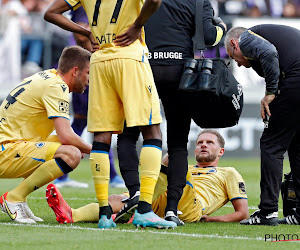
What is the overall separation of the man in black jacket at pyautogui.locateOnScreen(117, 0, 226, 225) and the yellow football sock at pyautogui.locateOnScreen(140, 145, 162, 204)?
480 mm

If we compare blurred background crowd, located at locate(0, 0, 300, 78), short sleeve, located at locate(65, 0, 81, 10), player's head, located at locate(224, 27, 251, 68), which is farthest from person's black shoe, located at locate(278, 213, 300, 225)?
blurred background crowd, located at locate(0, 0, 300, 78)

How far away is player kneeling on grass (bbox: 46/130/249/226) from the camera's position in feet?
20.1

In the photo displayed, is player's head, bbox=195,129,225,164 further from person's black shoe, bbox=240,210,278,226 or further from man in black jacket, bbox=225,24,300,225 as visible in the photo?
person's black shoe, bbox=240,210,278,226

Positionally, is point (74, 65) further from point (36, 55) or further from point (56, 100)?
point (36, 55)

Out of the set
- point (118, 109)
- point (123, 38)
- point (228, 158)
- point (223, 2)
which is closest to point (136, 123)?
point (118, 109)

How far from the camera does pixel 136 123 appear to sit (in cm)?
564

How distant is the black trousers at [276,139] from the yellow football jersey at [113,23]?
1.25 metres

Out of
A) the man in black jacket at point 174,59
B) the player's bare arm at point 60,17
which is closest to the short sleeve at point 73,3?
the player's bare arm at point 60,17

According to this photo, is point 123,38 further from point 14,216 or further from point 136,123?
point 14,216

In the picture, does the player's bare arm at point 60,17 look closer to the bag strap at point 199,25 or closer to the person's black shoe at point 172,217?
the bag strap at point 199,25

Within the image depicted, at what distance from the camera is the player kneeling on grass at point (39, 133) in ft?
20.6

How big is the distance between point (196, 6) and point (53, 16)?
1188mm

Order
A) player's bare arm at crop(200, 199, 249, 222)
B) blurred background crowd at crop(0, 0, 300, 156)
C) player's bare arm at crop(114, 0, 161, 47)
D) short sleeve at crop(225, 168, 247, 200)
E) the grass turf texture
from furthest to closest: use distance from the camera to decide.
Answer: blurred background crowd at crop(0, 0, 300, 156) → short sleeve at crop(225, 168, 247, 200) → player's bare arm at crop(200, 199, 249, 222) → player's bare arm at crop(114, 0, 161, 47) → the grass turf texture

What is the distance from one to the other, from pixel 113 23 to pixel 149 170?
46.0 inches
